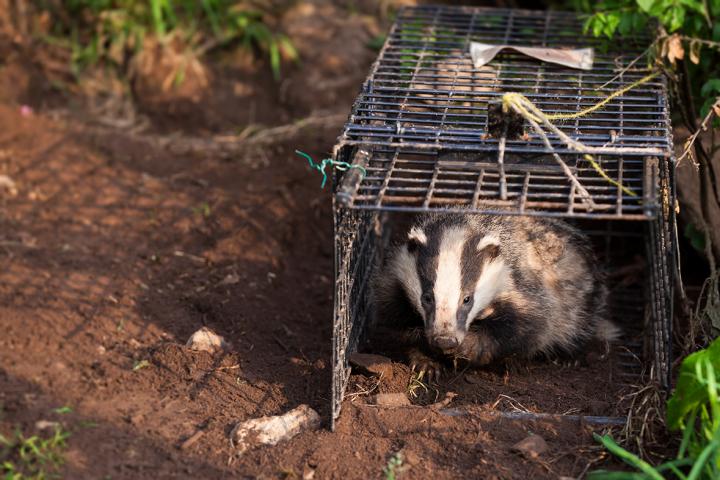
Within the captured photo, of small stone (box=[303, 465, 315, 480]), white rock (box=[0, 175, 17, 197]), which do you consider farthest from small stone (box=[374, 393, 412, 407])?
white rock (box=[0, 175, 17, 197])

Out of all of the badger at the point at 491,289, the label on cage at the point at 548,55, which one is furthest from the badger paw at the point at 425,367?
the label on cage at the point at 548,55

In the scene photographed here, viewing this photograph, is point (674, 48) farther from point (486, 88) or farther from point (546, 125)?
point (546, 125)

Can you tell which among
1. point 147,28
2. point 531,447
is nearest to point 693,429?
point 531,447

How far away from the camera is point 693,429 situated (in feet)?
13.3

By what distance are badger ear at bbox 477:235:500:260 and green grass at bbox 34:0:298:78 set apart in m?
3.56

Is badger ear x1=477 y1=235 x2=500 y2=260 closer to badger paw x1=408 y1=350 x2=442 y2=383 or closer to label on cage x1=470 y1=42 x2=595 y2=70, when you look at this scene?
badger paw x1=408 y1=350 x2=442 y2=383

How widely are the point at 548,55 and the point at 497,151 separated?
136 centimetres

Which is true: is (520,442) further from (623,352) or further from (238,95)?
(238,95)

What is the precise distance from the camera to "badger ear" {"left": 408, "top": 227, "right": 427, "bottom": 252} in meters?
4.98

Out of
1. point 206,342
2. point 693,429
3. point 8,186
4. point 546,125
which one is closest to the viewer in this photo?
point 693,429

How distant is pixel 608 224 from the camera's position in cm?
668

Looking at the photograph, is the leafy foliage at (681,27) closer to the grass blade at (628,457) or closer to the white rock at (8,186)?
the grass blade at (628,457)

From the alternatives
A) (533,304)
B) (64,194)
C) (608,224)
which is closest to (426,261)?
(533,304)

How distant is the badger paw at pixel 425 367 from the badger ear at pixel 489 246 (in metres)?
0.73
